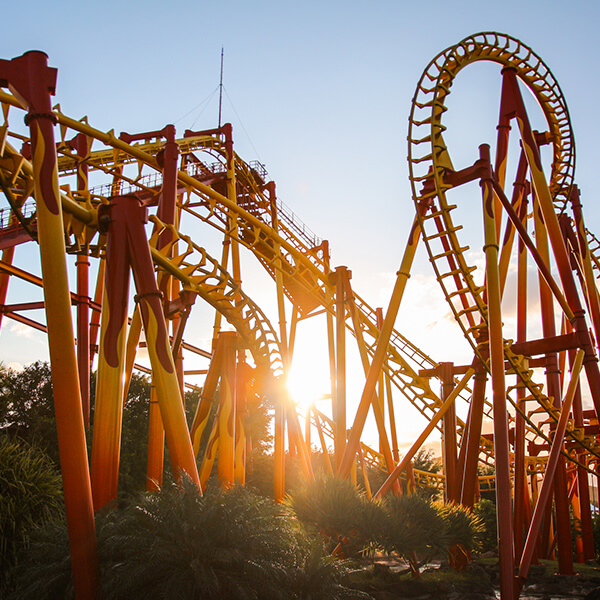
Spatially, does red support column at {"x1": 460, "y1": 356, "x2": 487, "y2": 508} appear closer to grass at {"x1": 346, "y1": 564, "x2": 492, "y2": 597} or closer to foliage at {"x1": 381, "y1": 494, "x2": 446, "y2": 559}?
grass at {"x1": 346, "y1": 564, "x2": 492, "y2": 597}

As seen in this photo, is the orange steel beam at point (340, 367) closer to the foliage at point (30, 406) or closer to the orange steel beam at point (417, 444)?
the orange steel beam at point (417, 444)

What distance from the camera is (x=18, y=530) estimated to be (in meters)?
6.89

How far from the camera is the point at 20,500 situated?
7113mm

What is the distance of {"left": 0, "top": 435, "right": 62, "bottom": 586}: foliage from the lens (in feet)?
21.9

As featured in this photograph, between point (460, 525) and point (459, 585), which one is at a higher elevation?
point (460, 525)

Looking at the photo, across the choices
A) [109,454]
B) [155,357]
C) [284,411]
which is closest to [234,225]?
[284,411]

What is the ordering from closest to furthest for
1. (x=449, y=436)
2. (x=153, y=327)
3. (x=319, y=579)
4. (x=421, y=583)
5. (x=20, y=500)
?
(x=319, y=579) → (x=153, y=327) → (x=20, y=500) → (x=421, y=583) → (x=449, y=436)

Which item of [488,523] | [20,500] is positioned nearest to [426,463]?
[488,523]

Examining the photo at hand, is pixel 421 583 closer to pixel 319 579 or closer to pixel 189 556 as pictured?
pixel 319 579

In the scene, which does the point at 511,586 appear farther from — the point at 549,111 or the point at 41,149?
the point at 549,111

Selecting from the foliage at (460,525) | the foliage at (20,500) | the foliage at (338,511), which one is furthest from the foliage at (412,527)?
the foliage at (20,500)

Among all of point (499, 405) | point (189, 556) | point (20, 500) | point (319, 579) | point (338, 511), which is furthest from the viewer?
point (20, 500)

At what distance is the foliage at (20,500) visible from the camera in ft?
21.9

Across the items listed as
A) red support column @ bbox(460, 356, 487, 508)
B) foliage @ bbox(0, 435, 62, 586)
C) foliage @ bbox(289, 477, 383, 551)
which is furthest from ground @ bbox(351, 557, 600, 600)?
foliage @ bbox(0, 435, 62, 586)
